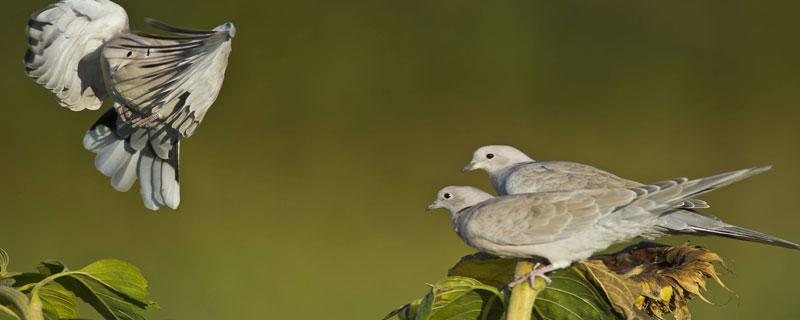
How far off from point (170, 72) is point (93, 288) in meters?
0.33

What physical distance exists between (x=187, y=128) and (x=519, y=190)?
17.6 inches

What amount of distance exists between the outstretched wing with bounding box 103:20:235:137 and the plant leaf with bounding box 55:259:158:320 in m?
0.29

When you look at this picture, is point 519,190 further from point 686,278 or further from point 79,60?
point 79,60

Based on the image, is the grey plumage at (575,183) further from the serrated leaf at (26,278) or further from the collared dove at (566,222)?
the serrated leaf at (26,278)

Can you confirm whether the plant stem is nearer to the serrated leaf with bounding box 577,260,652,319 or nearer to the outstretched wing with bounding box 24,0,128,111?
the serrated leaf with bounding box 577,260,652,319

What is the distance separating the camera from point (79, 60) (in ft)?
3.19

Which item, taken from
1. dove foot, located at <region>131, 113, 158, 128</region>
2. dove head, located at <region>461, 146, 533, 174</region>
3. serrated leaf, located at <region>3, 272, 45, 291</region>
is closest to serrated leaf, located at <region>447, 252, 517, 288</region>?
dove head, located at <region>461, 146, 533, 174</region>

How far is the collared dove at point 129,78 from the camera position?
2.76ft

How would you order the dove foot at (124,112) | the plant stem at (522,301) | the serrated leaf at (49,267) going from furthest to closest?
the dove foot at (124,112) → the serrated leaf at (49,267) → the plant stem at (522,301)

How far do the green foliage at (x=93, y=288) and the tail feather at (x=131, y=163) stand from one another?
402mm

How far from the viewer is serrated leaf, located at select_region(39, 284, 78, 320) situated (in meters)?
0.62

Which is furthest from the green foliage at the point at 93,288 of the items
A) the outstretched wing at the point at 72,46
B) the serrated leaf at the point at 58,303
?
the outstretched wing at the point at 72,46

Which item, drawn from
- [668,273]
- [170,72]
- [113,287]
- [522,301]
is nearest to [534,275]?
[522,301]

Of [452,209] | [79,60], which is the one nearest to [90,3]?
[79,60]
